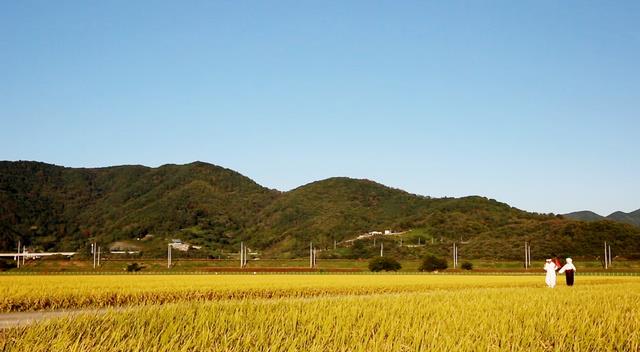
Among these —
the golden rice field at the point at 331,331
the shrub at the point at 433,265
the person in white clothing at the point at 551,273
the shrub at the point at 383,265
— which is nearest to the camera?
the golden rice field at the point at 331,331

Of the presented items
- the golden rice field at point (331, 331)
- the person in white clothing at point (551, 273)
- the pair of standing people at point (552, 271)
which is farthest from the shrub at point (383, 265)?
the golden rice field at point (331, 331)

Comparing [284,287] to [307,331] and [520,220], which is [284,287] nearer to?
[307,331]

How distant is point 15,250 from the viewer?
186 m

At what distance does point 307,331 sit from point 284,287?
2240 cm

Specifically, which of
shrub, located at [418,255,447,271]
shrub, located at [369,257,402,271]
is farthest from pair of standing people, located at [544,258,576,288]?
shrub, located at [369,257,402,271]

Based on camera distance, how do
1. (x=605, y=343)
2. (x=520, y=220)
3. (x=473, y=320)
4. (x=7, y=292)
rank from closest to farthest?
(x=605, y=343)
(x=473, y=320)
(x=7, y=292)
(x=520, y=220)

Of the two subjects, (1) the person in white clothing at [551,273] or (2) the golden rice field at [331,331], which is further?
(1) the person in white clothing at [551,273]

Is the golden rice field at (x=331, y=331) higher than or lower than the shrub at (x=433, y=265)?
higher

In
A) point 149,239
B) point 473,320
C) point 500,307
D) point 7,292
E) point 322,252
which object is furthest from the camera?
point 149,239

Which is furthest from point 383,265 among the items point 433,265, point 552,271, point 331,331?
point 331,331

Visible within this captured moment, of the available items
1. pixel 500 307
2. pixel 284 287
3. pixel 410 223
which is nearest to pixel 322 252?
pixel 410 223

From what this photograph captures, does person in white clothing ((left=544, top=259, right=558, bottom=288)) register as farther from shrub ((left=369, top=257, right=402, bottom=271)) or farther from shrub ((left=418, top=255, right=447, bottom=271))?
shrub ((left=369, top=257, right=402, bottom=271))

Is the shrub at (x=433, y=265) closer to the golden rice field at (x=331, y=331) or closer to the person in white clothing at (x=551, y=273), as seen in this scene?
the person in white clothing at (x=551, y=273)

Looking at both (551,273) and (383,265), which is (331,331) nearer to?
(551,273)
